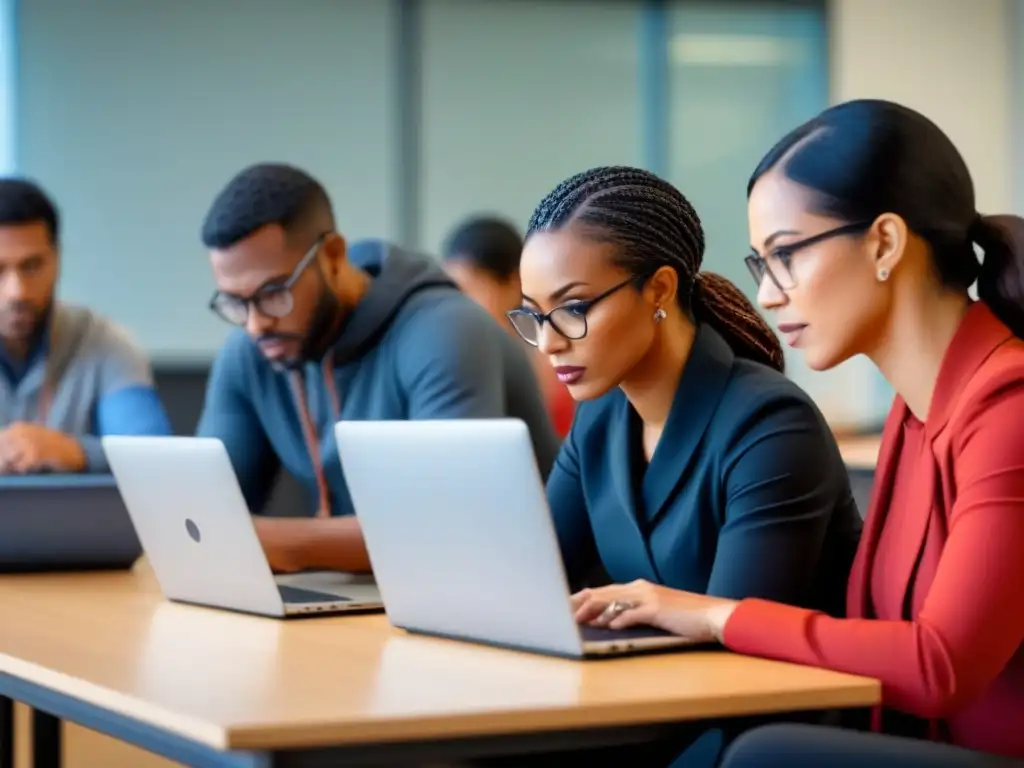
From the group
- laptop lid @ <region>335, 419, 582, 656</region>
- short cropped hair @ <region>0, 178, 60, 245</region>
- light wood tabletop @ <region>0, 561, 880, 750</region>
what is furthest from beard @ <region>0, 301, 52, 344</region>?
laptop lid @ <region>335, 419, 582, 656</region>

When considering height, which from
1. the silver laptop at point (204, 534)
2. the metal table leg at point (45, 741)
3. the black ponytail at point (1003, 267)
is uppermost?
the black ponytail at point (1003, 267)

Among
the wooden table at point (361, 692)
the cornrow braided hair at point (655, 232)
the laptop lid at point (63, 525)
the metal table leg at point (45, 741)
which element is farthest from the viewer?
the laptop lid at point (63, 525)

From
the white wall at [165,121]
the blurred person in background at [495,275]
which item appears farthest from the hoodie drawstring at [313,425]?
the white wall at [165,121]

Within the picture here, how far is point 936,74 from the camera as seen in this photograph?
6961 millimetres

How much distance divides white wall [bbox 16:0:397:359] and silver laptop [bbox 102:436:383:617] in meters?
3.57

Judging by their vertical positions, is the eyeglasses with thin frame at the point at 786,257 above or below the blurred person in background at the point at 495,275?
above

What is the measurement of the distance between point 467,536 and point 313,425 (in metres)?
1.21

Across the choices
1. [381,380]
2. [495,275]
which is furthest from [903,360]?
[495,275]

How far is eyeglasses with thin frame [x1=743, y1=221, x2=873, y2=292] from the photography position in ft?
5.50

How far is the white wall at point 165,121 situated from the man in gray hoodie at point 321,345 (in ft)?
9.53

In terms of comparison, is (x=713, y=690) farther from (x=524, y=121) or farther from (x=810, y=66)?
(x=810, y=66)

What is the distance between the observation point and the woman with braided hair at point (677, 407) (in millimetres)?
1855

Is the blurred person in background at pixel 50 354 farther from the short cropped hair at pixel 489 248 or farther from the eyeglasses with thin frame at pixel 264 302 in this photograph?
the short cropped hair at pixel 489 248

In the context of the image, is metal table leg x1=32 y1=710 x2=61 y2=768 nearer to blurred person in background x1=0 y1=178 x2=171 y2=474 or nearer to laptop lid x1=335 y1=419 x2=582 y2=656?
laptop lid x1=335 y1=419 x2=582 y2=656
